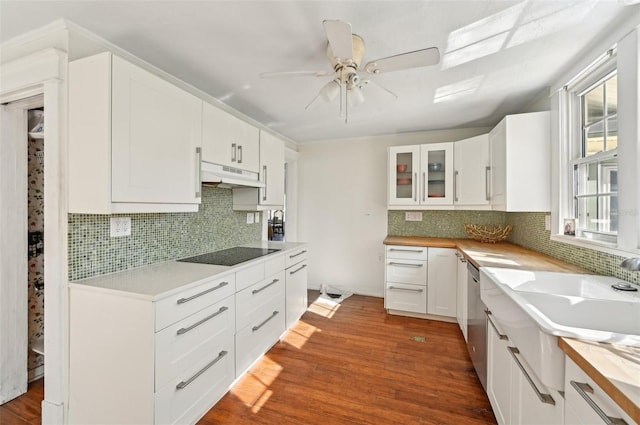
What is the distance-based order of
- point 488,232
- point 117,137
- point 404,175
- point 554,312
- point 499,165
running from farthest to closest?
point 404,175 < point 488,232 < point 499,165 < point 117,137 < point 554,312

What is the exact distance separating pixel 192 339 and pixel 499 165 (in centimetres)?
294

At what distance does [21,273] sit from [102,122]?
1345 mm

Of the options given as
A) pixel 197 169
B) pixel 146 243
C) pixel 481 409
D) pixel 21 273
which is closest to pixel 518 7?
pixel 197 169

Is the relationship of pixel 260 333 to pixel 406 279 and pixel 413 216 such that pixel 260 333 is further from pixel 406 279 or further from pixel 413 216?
pixel 413 216

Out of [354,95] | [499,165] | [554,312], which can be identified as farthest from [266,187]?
[554,312]

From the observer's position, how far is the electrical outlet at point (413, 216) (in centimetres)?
377

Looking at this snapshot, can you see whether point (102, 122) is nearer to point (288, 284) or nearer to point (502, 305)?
point (288, 284)

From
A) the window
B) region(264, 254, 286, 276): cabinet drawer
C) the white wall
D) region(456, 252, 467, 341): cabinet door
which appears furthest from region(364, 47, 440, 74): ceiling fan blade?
the white wall

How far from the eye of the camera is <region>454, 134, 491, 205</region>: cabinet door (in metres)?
3.01

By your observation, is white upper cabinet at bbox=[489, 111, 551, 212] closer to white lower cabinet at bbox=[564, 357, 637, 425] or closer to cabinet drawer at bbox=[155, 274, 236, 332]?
white lower cabinet at bbox=[564, 357, 637, 425]

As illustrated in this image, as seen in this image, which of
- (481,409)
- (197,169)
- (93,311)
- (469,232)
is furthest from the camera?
(469,232)

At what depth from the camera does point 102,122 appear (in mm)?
1405

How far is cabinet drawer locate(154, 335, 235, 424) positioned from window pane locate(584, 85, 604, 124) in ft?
9.73

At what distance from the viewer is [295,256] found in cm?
290
